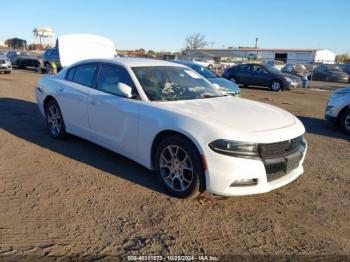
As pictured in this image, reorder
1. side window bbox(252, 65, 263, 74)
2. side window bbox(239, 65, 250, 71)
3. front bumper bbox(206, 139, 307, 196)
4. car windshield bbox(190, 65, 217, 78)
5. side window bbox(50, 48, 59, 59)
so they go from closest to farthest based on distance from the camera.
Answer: front bumper bbox(206, 139, 307, 196), car windshield bbox(190, 65, 217, 78), side window bbox(252, 65, 263, 74), side window bbox(239, 65, 250, 71), side window bbox(50, 48, 59, 59)

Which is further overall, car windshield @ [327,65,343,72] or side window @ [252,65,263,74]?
car windshield @ [327,65,343,72]

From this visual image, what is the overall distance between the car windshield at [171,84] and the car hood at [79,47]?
36.2 ft

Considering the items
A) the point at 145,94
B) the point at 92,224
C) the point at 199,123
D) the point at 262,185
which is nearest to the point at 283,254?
the point at 262,185

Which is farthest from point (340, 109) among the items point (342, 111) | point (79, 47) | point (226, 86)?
point (79, 47)

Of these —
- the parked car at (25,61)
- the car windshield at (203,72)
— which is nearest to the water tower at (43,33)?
the parked car at (25,61)

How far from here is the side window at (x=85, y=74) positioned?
5.70m

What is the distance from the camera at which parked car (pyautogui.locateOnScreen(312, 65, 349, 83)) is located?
29875 millimetres

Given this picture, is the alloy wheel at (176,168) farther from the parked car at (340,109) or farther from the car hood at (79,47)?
the car hood at (79,47)

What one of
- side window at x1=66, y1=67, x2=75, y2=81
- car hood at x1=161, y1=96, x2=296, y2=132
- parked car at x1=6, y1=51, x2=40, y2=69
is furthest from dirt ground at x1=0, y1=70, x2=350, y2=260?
parked car at x1=6, y1=51, x2=40, y2=69

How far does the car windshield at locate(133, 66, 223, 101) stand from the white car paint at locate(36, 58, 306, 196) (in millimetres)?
128

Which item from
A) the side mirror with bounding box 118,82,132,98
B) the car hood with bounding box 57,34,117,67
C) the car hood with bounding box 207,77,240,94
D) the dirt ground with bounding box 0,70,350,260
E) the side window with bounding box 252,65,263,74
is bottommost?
the dirt ground with bounding box 0,70,350,260

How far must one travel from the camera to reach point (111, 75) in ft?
17.5

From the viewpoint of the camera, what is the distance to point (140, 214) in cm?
389

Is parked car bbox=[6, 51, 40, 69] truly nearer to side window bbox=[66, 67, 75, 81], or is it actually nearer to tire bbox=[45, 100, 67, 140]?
tire bbox=[45, 100, 67, 140]
